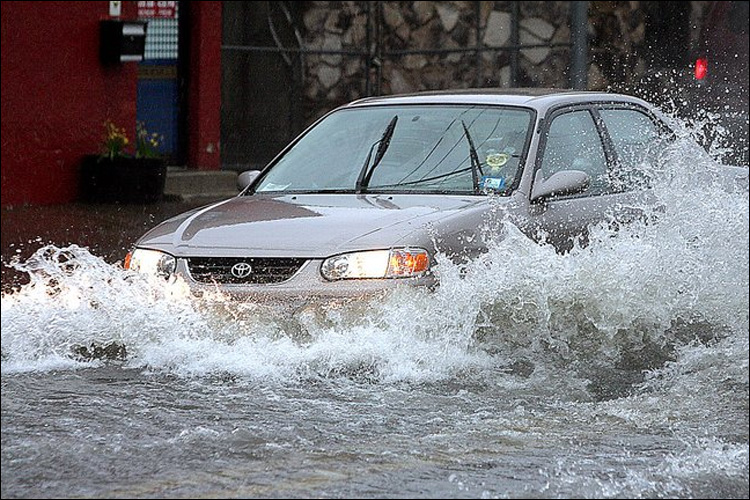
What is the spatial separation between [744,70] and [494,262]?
14.4 m

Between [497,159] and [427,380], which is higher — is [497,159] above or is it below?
above

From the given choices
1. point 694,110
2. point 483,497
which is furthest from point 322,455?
point 694,110

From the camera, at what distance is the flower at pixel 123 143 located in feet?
57.9

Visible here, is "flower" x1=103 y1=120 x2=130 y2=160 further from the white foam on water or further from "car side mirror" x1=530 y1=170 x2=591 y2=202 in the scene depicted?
"car side mirror" x1=530 y1=170 x2=591 y2=202

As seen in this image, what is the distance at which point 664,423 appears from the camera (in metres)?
6.53

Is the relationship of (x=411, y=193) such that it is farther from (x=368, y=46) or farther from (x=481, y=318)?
(x=368, y=46)

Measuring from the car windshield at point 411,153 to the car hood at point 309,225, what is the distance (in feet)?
0.73

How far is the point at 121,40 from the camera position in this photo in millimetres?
17859

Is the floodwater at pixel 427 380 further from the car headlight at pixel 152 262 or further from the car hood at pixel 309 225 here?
the car hood at pixel 309 225

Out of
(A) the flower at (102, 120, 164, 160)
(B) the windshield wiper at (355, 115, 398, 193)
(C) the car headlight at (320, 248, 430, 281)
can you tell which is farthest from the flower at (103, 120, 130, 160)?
(C) the car headlight at (320, 248, 430, 281)

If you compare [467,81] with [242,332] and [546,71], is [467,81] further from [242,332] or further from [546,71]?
[242,332]

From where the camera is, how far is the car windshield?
8.30m

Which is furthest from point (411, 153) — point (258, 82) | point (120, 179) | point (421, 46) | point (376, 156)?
point (421, 46)

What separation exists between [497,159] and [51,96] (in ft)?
33.4
